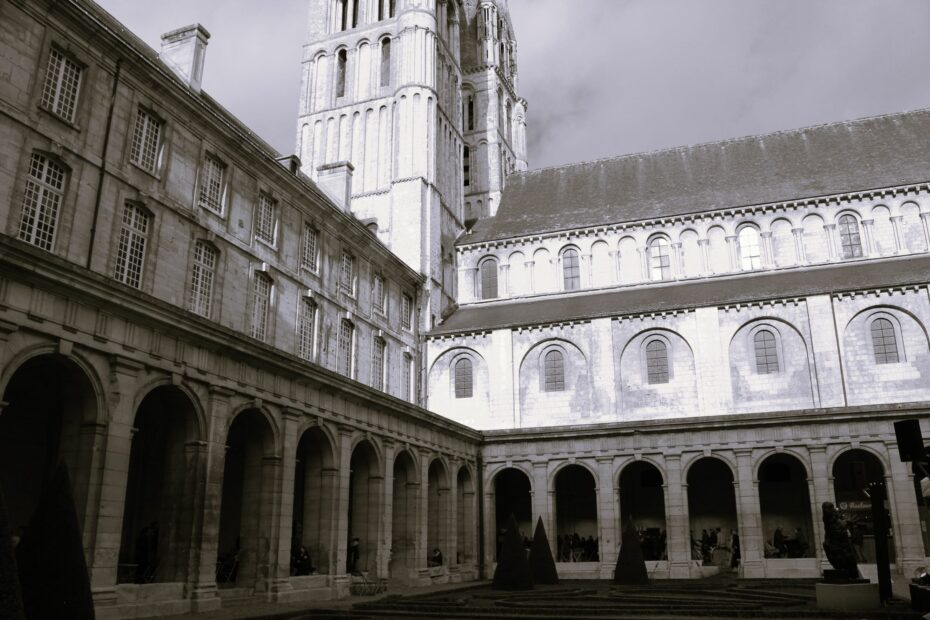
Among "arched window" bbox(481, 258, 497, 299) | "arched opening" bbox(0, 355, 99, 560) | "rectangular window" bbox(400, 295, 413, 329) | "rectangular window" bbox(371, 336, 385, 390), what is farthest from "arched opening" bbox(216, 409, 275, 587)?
"arched window" bbox(481, 258, 497, 299)

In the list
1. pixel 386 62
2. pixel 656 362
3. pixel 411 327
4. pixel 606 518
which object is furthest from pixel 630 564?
pixel 386 62

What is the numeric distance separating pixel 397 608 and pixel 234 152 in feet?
47.0

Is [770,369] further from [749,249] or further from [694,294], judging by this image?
[749,249]

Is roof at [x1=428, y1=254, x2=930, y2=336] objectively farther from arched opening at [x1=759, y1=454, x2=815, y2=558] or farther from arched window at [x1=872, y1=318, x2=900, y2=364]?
arched opening at [x1=759, y1=454, x2=815, y2=558]

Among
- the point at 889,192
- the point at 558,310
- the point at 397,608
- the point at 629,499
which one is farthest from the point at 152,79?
the point at 889,192

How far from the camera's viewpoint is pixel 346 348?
3058 cm

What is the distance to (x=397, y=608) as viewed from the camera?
1778 cm

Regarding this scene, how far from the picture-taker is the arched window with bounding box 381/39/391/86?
4594 centimetres

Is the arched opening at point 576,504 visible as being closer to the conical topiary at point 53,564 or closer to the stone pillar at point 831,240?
the stone pillar at point 831,240

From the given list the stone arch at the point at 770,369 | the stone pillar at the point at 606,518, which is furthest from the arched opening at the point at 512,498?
the stone arch at the point at 770,369

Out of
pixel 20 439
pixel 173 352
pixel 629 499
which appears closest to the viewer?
pixel 173 352

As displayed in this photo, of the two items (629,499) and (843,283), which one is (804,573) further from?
(843,283)

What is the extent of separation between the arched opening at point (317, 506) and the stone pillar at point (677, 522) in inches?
564

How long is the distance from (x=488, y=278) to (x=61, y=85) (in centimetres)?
2629
